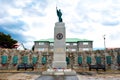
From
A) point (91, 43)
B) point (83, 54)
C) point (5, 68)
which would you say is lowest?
point (5, 68)

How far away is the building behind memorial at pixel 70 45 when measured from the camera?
64.1m

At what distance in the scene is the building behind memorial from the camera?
6412 cm

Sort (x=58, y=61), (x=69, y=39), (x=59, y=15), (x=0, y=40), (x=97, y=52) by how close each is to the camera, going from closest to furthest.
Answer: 1. (x=58, y=61)
2. (x=59, y=15)
3. (x=97, y=52)
4. (x=0, y=40)
5. (x=69, y=39)

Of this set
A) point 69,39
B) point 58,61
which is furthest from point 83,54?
point 69,39

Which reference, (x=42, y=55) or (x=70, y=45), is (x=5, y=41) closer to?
(x=42, y=55)

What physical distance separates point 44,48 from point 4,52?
110ft

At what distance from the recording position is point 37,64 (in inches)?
1249

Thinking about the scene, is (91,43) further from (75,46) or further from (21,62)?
(21,62)

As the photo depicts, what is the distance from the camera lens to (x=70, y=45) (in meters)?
66.2

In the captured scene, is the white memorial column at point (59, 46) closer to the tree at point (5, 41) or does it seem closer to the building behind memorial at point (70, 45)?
the tree at point (5, 41)

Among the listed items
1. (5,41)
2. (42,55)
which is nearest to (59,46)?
(42,55)

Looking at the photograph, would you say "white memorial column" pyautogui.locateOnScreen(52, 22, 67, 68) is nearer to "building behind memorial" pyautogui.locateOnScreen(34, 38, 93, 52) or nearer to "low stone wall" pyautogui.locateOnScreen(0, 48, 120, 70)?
"low stone wall" pyautogui.locateOnScreen(0, 48, 120, 70)

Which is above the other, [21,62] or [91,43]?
[91,43]

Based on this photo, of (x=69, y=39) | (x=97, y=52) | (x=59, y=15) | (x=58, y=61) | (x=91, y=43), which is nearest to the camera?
(x=58, y=61)
